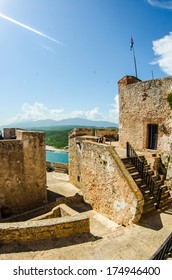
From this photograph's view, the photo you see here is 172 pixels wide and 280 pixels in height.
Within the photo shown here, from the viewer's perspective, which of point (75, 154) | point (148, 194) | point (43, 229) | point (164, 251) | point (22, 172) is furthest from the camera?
point (75, 154)

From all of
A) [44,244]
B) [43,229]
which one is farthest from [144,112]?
[44,244]

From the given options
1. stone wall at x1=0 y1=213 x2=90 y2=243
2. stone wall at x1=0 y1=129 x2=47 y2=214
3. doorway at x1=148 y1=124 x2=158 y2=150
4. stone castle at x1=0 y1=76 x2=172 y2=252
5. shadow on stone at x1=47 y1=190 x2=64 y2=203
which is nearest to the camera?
stone wall at x1=0 y1=213 x2=90 y2=243

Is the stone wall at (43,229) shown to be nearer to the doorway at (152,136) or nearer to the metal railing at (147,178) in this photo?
the metal railing at (147,178)

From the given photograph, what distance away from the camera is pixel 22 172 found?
1213cm

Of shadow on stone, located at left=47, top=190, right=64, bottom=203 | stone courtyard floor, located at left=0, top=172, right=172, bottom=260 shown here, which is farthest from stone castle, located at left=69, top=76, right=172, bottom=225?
shadow on stone, located at left=47, top=190, right=64, bottom=203

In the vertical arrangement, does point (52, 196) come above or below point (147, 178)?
below

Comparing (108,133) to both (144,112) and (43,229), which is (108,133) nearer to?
(144,112)

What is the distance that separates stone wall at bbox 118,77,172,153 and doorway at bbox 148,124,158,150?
226mm

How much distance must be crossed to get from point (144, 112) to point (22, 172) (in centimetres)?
917

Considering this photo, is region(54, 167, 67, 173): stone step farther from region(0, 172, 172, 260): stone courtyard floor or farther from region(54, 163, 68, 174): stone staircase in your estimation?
region(0, 172, 172, 260): stone courtyard floor

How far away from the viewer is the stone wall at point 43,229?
21.7ft

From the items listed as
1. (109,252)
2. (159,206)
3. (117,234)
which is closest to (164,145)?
(159,206)

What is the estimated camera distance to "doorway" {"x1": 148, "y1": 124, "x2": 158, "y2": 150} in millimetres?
13306
